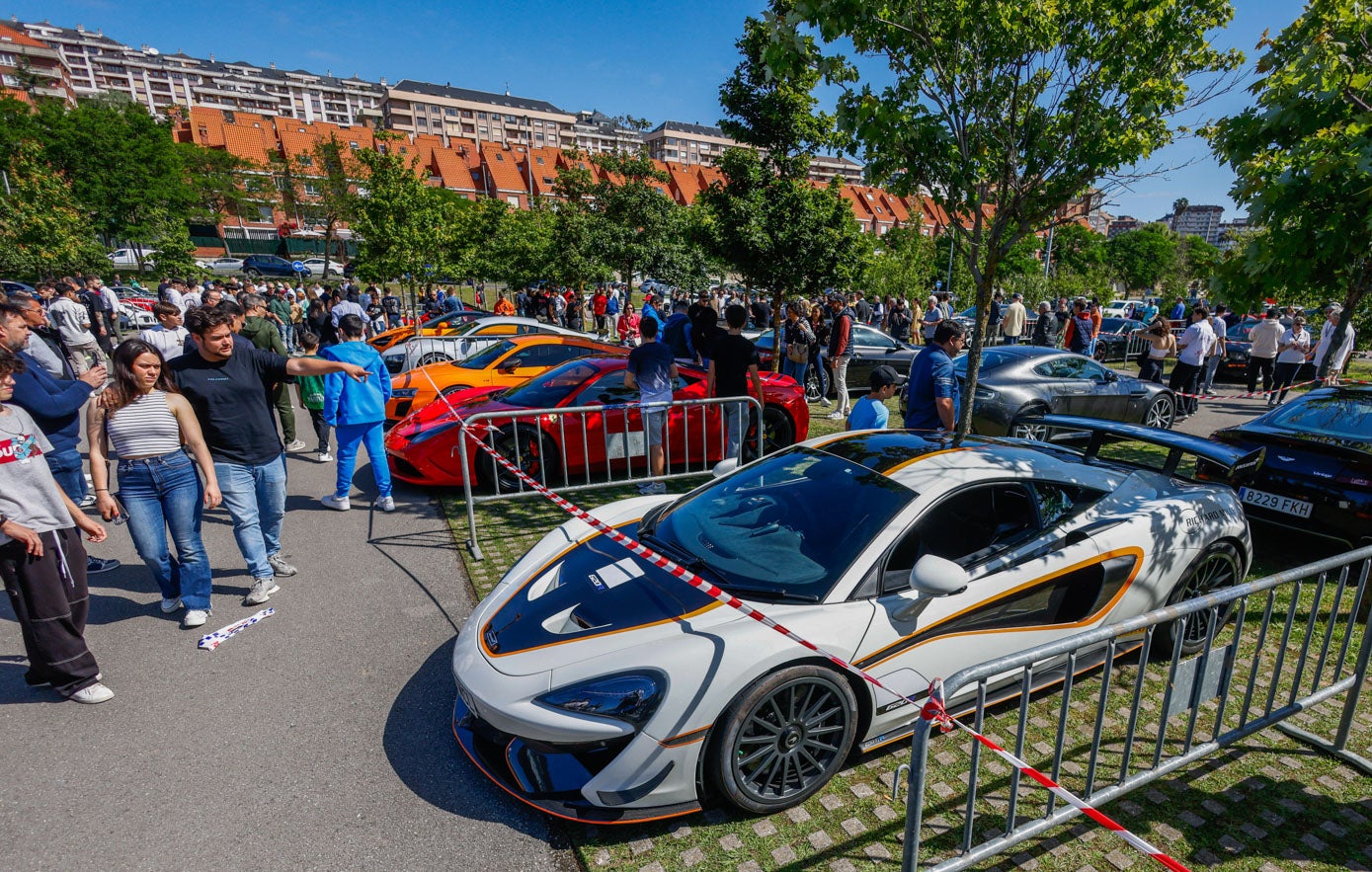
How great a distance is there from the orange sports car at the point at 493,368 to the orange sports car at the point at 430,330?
4033 mm

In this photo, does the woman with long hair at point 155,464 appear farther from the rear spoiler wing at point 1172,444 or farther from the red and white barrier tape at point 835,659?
the rear spoiler wing at point 1172,444

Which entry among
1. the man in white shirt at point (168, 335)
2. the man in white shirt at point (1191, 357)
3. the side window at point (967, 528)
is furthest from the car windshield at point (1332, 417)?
the man in white shirt at point (168, 335)

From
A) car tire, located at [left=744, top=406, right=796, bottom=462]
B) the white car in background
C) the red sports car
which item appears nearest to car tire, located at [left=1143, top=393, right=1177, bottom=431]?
car tire, located at [left=744, top=406, right=796, bottom=462]

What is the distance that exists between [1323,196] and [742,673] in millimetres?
4571

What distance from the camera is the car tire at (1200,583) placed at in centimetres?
391

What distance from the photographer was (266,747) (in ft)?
11.1

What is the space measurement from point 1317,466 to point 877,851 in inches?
191

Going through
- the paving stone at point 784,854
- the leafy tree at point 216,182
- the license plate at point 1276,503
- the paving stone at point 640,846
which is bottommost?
the paving stone at point 640,846

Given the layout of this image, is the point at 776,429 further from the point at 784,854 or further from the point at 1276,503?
the point at 784,854

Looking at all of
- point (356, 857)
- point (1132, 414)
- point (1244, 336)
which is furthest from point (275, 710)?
point (1244, 336)

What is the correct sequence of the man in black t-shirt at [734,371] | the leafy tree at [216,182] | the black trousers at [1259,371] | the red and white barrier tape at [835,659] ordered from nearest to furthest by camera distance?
the red and white barrier tape at [835,659]
the man in black t-shirt at [734,371]
the black trousers at [1259,371]
the leafy tree at [216,182]

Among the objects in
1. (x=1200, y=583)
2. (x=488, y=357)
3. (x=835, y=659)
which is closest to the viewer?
(x=835, y=659)

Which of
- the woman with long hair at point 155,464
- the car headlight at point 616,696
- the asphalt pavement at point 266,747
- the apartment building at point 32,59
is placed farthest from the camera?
the apartment building at point 32,59

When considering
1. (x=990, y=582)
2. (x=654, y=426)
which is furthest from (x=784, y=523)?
(x=654, y=426)
